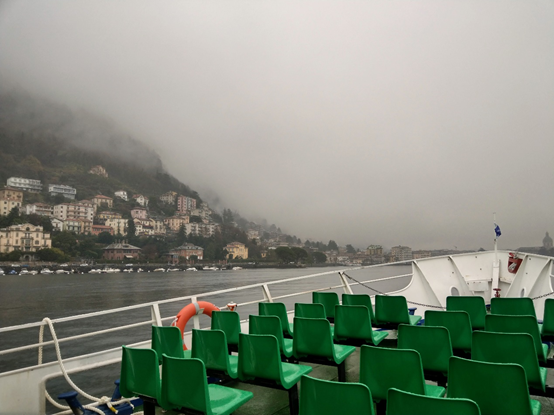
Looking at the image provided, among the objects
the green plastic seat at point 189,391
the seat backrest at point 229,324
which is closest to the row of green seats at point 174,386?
the green plastic seat at point 189,391

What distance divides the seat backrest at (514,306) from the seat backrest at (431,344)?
1.72 m

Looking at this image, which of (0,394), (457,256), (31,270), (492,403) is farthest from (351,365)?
(31,270)

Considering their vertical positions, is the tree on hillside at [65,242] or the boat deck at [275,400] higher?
the tree on hillside at [65,242]

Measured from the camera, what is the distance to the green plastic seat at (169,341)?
3.12m

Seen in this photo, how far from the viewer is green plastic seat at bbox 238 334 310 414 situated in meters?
2.67

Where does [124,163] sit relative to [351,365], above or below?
above

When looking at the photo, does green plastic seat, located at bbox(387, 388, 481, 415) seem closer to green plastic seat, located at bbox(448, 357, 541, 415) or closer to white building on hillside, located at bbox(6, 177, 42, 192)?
green plastic seat, located at bbox(448, 357, 541, 415)

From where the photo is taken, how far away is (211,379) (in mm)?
3646

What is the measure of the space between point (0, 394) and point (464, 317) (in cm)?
396

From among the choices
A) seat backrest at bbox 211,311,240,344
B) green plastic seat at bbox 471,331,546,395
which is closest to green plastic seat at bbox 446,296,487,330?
green plastic seat at bbox 471,331,546,395

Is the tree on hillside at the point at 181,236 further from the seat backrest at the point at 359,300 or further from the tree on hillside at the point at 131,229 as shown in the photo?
the seat backrest at the point at 359,300

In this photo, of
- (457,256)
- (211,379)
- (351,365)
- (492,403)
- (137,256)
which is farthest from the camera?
(137,256)

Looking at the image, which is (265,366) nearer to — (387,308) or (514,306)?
(387,308)

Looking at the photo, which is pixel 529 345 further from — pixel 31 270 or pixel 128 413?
pixel 31 270
